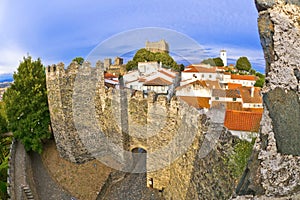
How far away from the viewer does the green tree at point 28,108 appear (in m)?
12.9

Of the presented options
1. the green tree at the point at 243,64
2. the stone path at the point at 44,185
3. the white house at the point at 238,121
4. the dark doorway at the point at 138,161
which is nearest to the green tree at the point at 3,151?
the stone path at the point at 44,185

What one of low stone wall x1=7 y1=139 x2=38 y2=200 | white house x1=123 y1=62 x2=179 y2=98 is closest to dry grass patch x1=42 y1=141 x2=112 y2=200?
low stone wall x1=7 y1=139 x2=38 y2=200

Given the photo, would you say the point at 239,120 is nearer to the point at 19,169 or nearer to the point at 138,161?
the point at 138,161

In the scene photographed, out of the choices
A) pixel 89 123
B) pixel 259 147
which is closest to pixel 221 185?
pixel 259 147

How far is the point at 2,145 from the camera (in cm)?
1622

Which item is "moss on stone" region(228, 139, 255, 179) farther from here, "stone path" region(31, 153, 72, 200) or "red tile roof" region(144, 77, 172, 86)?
"red tile roof" region(144, 77, 172, 86)

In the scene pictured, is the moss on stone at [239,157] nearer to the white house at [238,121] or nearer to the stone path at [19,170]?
the stone path at [19,170]

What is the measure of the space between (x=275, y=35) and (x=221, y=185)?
372 centimetres

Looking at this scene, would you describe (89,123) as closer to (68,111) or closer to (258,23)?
(68,111)

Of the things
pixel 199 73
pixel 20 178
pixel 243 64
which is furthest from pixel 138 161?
pixel 243 64

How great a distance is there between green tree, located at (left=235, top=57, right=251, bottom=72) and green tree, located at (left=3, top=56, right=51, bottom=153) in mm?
42432

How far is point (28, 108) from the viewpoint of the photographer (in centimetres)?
1302

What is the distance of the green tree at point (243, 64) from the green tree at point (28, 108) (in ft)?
139

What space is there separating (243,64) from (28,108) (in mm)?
43413
